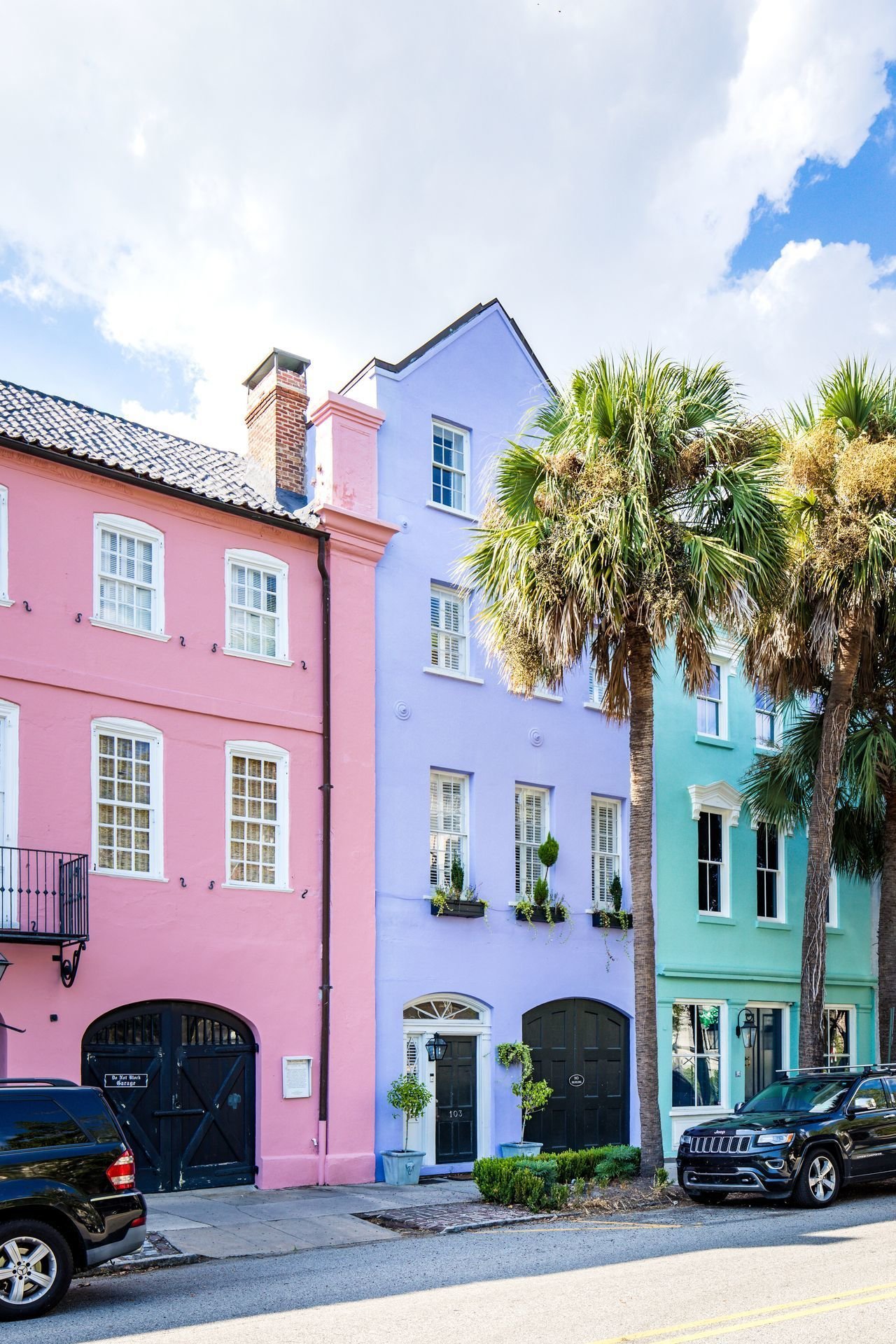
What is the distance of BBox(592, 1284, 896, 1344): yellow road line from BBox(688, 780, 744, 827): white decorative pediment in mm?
14277

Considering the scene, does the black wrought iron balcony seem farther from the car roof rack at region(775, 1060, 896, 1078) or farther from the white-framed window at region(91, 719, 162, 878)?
the car roof rack at region(775, 1060, 896, 1078)

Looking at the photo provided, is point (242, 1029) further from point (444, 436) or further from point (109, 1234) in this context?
point (444, 436)

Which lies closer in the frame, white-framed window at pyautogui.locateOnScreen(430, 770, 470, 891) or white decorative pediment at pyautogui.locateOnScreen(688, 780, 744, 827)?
white-framed window at pyautogui.locateOnScreen(430, 770, 470, 891)

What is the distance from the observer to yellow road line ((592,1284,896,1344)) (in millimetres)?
8188

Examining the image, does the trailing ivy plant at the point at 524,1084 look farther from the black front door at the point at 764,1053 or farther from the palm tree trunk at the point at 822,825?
the black front door at the point at 764,1053

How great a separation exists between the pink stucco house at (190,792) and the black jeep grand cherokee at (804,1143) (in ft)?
15.9

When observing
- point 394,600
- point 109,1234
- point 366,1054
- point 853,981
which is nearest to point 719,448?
point 394,600

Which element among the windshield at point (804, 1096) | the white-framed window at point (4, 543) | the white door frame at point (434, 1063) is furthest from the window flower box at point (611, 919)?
the white-framed window at point (4, 543)

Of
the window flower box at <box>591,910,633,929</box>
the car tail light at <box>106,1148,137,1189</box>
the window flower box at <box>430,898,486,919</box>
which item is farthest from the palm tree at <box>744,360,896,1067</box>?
the car tail light at <box>106,1148,137,1189</box>

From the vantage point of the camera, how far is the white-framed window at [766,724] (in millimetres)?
25797

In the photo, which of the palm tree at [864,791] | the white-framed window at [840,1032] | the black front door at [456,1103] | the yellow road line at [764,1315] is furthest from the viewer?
the white-framed window at [840,1032]

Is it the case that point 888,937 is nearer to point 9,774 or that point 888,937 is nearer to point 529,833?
point 529,833

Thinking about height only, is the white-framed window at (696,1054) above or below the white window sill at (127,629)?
below

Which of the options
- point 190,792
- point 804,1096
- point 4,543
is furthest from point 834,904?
point 4,543
